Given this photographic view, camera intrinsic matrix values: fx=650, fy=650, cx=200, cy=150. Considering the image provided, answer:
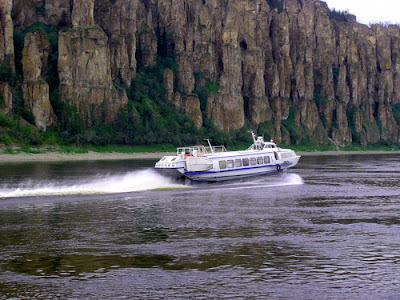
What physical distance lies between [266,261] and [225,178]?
43108 mm

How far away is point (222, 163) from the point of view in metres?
76.7

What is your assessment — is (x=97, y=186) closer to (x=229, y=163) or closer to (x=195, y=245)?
(x=229, y=163)

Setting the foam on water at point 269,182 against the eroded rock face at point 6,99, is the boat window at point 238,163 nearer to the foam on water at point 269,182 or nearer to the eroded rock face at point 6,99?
the foam on water at point 269,182

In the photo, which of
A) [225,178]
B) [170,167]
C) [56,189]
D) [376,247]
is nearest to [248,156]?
[225,178]

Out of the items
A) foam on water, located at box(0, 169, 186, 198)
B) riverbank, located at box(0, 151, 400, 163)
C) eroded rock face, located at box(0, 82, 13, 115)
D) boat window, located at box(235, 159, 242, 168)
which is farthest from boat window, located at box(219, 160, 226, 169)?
eroded rock face, located at box(0, 82, 13, 115)

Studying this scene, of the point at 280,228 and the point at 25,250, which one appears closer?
the point at 25,250

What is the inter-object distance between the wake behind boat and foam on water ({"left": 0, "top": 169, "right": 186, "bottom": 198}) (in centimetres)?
151

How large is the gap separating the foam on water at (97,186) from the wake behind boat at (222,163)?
1.51 m

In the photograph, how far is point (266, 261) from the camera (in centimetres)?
3453

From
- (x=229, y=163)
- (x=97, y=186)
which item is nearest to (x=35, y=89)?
(x=229, y=163)

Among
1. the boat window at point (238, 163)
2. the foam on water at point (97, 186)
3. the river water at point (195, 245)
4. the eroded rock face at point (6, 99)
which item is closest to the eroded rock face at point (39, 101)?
the eroded rock face at point (6, 99)

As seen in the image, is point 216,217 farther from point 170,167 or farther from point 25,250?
point 170,167

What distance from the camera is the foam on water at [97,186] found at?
6194 cm

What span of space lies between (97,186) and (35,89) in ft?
429
